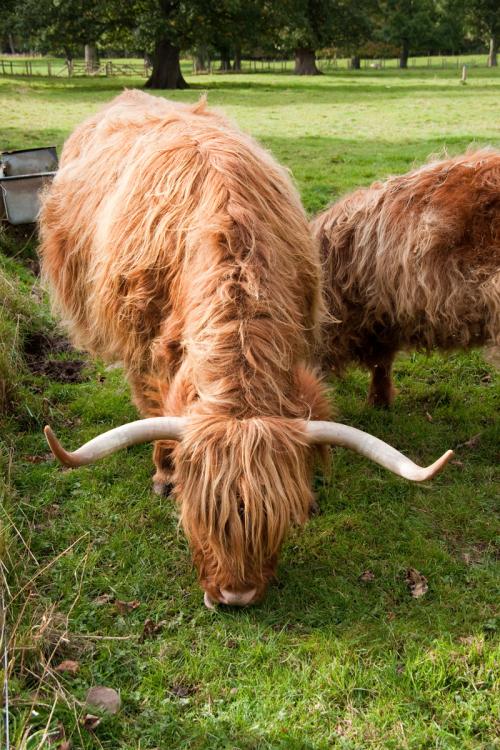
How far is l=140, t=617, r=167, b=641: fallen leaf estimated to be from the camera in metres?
3.64

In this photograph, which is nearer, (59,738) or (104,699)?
(59,738)

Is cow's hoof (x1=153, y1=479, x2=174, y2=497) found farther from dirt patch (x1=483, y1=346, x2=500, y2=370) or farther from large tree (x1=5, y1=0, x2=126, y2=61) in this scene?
large tree (x1=5, y1=0, x2=126, y2=61)

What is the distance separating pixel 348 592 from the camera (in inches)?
154

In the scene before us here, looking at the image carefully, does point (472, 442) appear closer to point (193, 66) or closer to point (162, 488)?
point (162, 488)

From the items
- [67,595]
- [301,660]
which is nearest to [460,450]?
[301,660]

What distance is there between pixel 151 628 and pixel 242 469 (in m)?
1.23

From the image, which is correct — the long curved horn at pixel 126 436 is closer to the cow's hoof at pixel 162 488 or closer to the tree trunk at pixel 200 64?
the cow's hoof at pixel 162 488

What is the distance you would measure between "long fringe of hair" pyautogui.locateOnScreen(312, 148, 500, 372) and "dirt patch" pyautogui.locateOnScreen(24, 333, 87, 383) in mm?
2230

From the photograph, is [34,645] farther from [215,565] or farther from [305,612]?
[305,612]

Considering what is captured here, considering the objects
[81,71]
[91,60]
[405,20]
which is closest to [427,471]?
[81,71]

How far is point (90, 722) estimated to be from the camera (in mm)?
3051

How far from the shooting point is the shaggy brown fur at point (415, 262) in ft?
15.2

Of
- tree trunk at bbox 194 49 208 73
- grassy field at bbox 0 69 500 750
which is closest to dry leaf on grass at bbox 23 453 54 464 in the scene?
grassy field at bbox 0 69 500 750

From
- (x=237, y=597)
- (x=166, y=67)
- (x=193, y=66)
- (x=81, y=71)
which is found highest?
(x=193, y=66)
